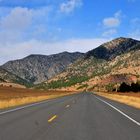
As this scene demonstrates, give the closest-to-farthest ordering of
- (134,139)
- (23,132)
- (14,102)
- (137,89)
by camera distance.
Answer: (134,139) < (23,132) < (14,102) < (137,89)

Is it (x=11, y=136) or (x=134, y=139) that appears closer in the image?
(x=134, y=139)

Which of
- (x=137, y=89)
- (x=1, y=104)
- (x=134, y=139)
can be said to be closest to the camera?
(x=134, y=139)

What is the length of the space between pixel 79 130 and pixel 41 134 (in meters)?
1.76

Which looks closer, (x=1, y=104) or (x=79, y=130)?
(x=79, y=130)

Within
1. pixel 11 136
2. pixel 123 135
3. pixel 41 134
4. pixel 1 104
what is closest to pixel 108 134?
pixel 123 135

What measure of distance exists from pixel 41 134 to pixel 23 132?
37.2 inches

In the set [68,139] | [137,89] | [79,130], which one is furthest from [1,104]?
[137,89]

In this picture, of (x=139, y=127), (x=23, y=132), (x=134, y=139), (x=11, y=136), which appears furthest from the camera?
(x=139, y=127)

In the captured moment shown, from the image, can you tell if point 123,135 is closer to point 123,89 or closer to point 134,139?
point 134,139

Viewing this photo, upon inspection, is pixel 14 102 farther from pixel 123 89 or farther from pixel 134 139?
pixel 123 89

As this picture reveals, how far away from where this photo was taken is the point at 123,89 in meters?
150

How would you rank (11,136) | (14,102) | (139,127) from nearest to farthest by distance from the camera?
(11,136), (139,127), (14,102)

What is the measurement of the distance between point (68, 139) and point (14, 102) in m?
27.1

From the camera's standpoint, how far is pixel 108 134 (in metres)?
12.3
